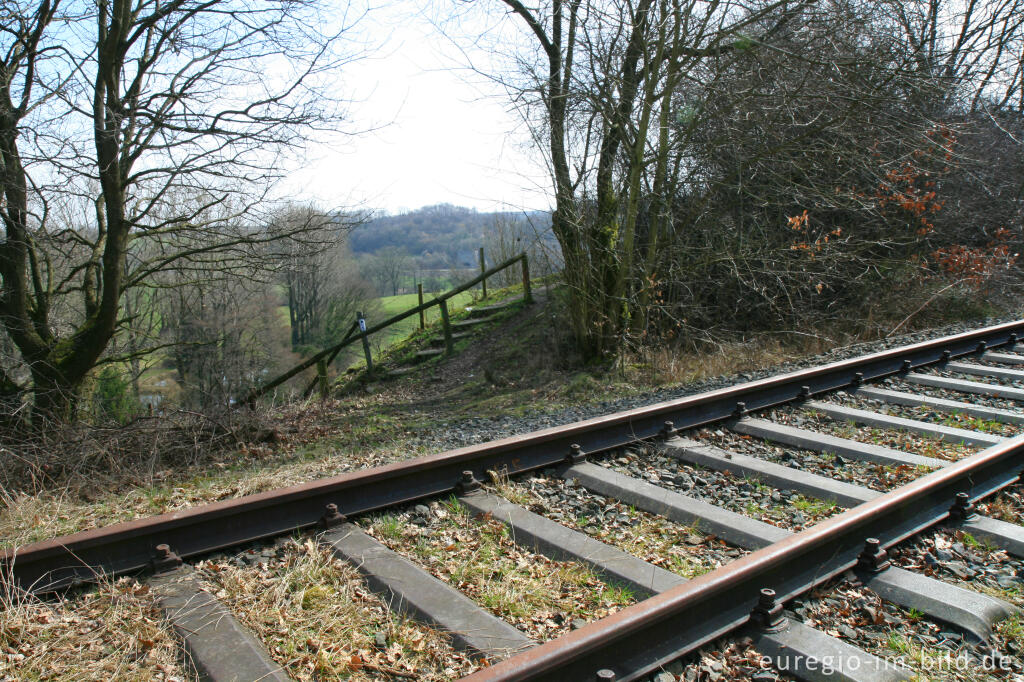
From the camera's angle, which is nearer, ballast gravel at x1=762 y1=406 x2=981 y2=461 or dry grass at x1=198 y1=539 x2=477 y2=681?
dry grass at x1=198 y1=539 x2=477 y2=681

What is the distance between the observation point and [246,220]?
965 centimetres

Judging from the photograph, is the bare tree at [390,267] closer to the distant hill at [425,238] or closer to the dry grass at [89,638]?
the distant hill at [425,238]

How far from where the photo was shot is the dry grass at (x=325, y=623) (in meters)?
2.42

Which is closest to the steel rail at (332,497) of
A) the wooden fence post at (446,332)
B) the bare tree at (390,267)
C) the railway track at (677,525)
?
the railway track at (677,525)

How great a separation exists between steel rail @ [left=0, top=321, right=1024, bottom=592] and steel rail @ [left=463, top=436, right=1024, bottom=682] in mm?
1779

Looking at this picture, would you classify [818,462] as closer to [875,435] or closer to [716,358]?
[875,435]

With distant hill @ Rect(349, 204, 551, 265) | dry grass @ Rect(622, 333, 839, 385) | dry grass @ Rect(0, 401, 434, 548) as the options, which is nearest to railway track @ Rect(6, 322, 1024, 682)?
dry grass @ Rect(0, 401, 434, 548)

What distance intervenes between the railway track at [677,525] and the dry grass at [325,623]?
2.8 inches

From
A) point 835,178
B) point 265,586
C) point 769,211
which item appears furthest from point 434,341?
point 265,586

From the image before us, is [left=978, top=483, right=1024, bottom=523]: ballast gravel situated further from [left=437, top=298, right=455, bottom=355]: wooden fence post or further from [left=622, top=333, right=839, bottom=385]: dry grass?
[left=437, top=298, right=455, bottom=355]: wooden fence post

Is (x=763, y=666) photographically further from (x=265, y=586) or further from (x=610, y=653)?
(x=265, y=586)

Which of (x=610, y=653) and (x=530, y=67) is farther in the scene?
(x=530, y=67)

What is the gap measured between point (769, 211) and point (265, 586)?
10.7 metres

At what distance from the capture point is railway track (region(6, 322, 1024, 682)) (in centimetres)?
240
